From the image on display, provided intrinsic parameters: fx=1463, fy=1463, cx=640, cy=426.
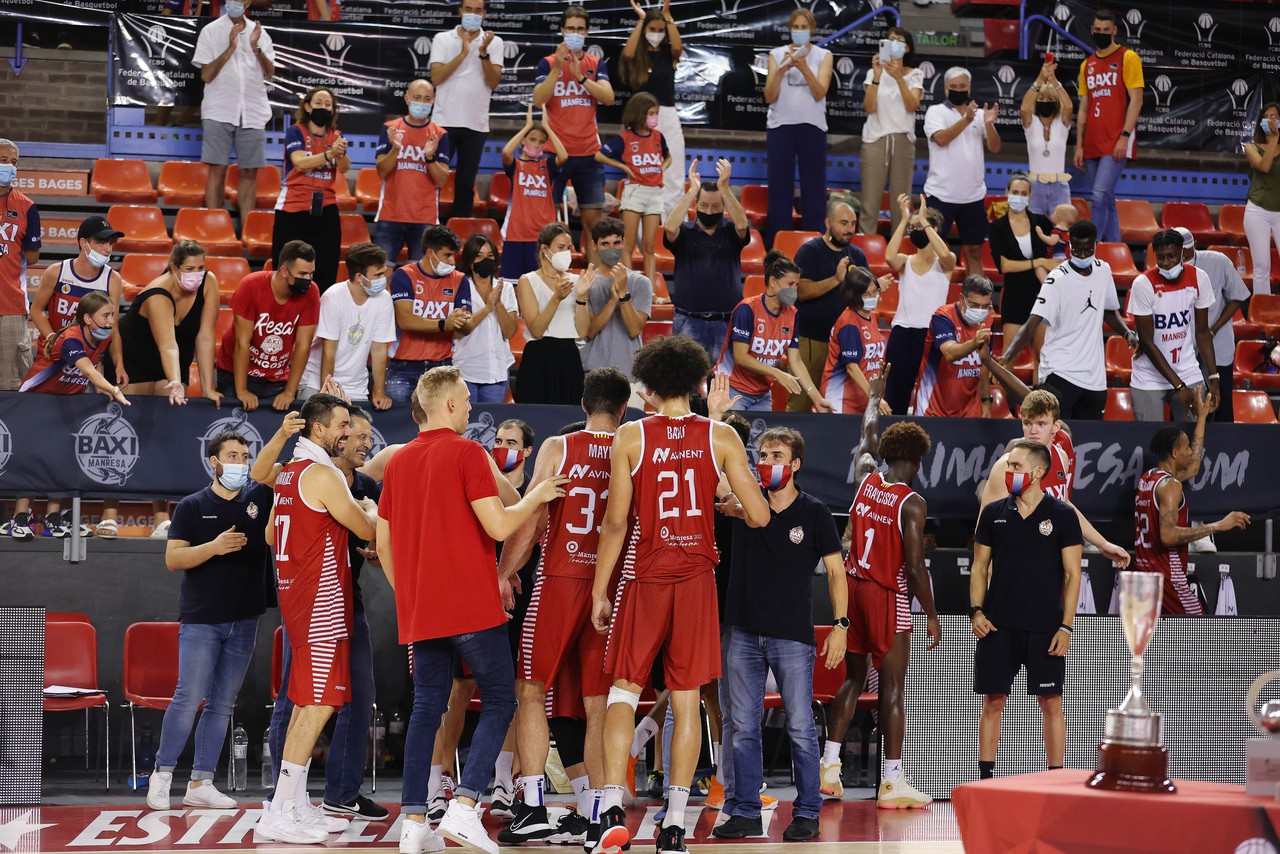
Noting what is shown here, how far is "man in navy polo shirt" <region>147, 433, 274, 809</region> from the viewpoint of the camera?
832 centimetres

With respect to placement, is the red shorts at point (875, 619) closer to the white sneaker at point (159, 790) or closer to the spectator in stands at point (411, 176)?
the white sneaker at point (159, 790)

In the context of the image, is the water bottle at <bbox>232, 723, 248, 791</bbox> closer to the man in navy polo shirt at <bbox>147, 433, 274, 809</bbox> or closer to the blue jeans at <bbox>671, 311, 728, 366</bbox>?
the man in navy polo shirt at <bbox>147, 433, 274, 809</bbox>

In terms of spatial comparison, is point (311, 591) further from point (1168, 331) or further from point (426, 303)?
point (1168, 331)

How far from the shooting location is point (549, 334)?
1062 cm

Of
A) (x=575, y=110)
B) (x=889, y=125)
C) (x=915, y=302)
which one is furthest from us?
(x=889, y=125)

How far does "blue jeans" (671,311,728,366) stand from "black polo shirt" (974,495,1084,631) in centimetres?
364

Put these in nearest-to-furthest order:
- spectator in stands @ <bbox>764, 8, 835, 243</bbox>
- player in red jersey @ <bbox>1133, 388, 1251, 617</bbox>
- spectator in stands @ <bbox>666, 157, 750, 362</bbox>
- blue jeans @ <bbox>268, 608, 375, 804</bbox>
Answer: blue jeans @ <bbox>268, 608, 375, 804</bbox>
player in red jersey @ <bbox>1133, 388, 1251, 617</bbox>
spectator in stands @ <bbox>666, 157, 750, 362</bbox>
spectator in stands @ <bbox>764, 8, 835, 243</bbox>

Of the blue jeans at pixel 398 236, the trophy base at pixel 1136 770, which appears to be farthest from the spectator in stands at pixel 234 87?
the trophy base at pixel 1136 770

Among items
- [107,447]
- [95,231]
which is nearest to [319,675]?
[107,447]

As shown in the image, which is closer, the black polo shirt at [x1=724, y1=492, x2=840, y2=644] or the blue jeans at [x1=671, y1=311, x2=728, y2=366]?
the black polo shirt at [x1=724, y1=492, x2=840, y2=644]

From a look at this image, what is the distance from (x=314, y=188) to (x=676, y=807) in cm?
727

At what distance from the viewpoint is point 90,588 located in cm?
1008

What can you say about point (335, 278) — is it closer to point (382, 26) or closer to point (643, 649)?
point (382, 26)

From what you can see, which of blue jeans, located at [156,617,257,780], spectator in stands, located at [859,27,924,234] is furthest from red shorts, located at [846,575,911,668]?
spectator in stands, located at [859,27,924,234]
